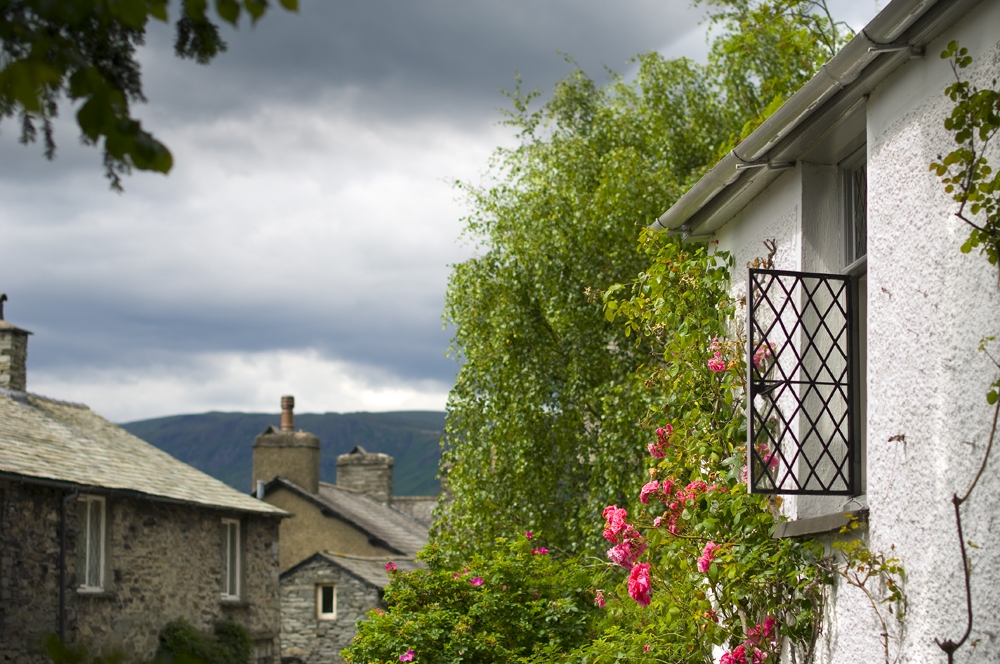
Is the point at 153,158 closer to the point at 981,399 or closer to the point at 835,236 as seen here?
the point at 981,399

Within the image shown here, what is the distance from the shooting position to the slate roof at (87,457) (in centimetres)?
1547

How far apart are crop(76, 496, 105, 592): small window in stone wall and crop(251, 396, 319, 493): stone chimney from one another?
14006 mm

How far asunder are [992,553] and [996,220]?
4.36 ft

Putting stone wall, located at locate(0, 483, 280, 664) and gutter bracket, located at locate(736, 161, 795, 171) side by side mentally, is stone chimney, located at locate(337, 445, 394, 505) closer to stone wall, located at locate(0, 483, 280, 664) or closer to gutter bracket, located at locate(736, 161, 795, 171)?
stone wall, located at locate(0, 483, 280, 664)

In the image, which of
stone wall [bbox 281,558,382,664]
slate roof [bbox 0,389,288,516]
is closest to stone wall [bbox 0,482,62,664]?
slate roof [bbox 0,389,288,516]

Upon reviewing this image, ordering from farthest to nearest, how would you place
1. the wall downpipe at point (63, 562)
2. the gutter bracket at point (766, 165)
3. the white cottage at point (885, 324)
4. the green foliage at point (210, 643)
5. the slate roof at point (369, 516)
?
the slate roof at point (369, 516)
the green foliage at point (210, 643)
the wall downpipe at point (63, 562)
the gutter bracket at point (766, 165)
the white cottage at point (885, 324)

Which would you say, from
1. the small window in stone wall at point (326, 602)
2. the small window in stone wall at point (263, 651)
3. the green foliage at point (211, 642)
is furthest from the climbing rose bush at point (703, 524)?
the small window in stone wall at point (326, 602)

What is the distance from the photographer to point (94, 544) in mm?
16391

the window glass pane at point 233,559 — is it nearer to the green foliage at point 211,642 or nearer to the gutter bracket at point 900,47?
the green foliage at point 211,642

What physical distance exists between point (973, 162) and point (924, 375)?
3.07ft

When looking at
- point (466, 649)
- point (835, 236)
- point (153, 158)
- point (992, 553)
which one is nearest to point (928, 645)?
point (992, 553)

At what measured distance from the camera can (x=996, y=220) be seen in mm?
4211

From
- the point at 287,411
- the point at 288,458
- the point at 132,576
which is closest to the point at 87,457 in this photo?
the point at 132,576

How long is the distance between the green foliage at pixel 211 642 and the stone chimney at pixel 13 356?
16.9 feet
